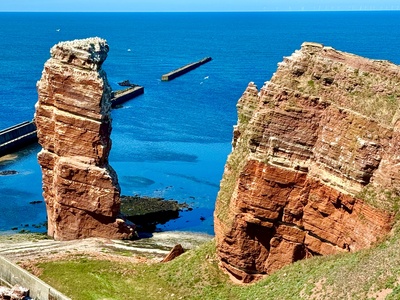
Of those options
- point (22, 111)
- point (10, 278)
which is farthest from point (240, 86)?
point (10, 278)

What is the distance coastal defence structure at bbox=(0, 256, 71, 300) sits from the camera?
36.7m

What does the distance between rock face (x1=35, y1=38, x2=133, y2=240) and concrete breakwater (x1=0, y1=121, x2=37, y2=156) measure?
3669 centimetres

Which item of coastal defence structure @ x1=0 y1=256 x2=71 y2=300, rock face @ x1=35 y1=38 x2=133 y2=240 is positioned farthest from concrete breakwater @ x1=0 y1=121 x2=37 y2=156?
coastal defence structure @ x1=0 y1=256 x2=71 y2=300

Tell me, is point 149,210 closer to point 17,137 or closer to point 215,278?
point 215,278

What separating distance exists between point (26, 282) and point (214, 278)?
11.7m

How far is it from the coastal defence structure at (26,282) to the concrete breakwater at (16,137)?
47.9m

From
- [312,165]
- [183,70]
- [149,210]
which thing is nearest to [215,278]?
[312,165]

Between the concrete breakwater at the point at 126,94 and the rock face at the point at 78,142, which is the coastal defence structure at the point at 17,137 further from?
the rock face at the point at 78,142

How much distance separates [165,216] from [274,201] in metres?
30.2

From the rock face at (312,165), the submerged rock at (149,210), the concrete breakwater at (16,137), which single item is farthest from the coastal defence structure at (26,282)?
the concrete breakwater at (16,137)

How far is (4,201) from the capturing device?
67062 millimetres

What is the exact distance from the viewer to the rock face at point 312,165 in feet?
99.3

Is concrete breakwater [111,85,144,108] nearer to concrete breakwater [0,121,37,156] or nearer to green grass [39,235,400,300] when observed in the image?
concrete breakwater [0,121,37,156]

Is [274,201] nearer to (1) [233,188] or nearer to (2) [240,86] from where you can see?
(1) [233,188]
